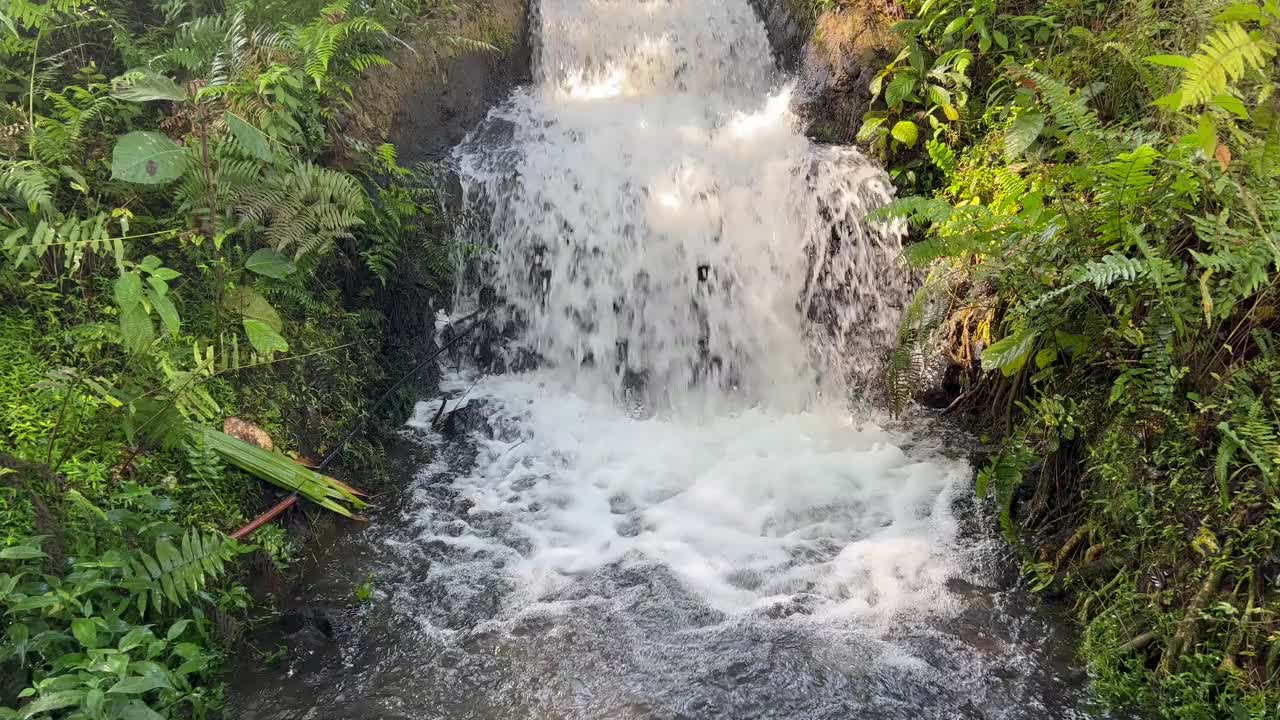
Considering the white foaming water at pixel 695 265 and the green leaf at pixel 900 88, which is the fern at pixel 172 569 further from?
the green leaf at pixel 900 88

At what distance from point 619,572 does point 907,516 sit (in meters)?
1.78

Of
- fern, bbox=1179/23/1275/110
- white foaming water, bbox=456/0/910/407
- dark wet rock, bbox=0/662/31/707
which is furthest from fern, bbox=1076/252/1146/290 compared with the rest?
dark wet rock, bbox=0/662/31/707

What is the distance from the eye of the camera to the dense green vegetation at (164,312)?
289cm

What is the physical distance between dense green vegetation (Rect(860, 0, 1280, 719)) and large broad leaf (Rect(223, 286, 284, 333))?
11.6ft

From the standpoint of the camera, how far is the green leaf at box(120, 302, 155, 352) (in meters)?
3.16

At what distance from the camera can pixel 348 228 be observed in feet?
16.1

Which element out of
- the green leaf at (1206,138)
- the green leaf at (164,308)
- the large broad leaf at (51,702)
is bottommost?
the large broad leaf at (51,702)

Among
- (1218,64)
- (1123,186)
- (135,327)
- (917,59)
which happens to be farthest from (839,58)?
(135,327)

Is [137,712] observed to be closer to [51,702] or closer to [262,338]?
[51,702]

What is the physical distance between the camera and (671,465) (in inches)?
203

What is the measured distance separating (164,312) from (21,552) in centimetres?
104

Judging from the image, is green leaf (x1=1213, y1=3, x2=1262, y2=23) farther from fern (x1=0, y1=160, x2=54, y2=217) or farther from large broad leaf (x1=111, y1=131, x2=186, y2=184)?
fern (x1=0, y1=160, x2=54, y2=217)

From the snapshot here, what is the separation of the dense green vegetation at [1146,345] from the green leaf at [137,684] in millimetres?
3755

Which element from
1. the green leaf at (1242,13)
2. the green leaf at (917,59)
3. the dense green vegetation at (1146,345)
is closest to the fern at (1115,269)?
the dense green vegetation at (1146,345)
